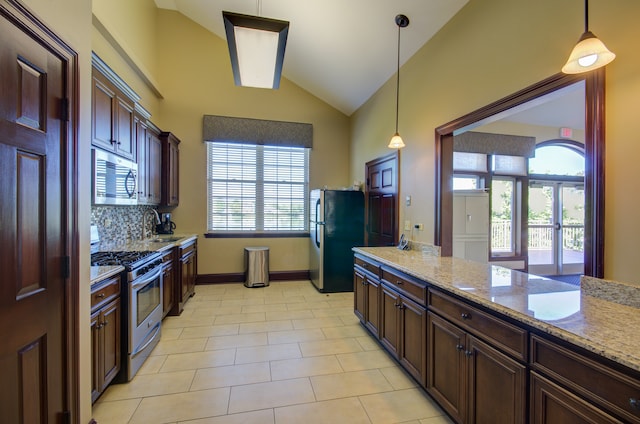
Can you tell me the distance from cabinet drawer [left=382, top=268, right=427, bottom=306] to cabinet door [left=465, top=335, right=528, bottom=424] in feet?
1.55

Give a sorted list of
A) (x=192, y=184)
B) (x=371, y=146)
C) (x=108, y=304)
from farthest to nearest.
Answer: (x=192, y=184) → (x=371, y=146) → (x=108, y=304)

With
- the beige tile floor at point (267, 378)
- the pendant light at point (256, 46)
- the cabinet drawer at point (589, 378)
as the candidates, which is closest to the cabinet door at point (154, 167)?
the pendant light at point (256, 46)

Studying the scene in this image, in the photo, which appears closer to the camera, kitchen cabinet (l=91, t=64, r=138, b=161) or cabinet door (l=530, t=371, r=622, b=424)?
Result: cabinet door (l=530, t=371, r=622, b=424)

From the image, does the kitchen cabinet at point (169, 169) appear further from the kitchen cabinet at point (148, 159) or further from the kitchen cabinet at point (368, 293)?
the kitchen cabinet at point (368, 293)

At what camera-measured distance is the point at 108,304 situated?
201cm

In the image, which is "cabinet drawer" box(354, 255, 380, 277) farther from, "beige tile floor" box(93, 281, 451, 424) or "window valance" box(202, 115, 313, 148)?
"window valance" box(202, 115, 313, 148)

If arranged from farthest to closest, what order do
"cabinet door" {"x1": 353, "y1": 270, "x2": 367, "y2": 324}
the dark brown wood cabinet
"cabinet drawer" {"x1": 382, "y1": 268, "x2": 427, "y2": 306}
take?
the dark brown wood cabinet → "cabinet door" {"x1": 353, "y1": 270, "x2": 367, "y2": 324} → "cabinet drawer" {"x1": 382, "y1": 268, "x2": 427, "y2": 306}

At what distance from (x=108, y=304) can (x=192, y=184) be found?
129 inches

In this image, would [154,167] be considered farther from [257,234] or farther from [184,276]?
[257,234]

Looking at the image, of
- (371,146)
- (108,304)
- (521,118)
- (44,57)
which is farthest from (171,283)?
(521,118)

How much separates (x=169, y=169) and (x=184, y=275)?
162 cm

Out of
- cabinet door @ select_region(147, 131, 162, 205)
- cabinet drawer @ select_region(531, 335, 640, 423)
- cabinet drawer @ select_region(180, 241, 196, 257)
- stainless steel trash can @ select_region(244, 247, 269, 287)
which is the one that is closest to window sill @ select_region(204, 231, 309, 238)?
stainless steel trash can @ select_region(244, 247, 269, 287)

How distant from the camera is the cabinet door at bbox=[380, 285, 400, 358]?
2430mm

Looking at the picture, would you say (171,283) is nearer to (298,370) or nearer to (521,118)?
(298,370)
